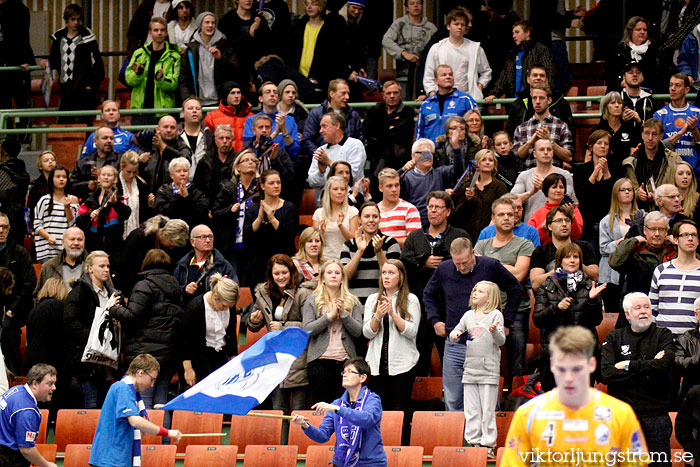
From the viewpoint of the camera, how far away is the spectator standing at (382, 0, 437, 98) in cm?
1527

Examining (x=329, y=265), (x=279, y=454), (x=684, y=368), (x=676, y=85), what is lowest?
(x=279, y=454)

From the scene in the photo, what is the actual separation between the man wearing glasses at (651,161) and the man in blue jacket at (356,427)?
4.21m

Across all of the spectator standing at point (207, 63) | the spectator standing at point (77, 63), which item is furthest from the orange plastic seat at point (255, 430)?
the spectator standing at point (77, 63)

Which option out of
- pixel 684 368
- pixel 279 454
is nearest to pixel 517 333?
pixel 684 368

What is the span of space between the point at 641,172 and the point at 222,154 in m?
4.34

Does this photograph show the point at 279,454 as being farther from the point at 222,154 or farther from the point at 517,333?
the point at 222,154

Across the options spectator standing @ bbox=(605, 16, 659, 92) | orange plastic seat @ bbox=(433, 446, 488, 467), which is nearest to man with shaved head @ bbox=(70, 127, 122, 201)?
orange plastic seat @ bbox=(433, 446, 488, 467)

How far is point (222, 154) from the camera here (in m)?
13.1

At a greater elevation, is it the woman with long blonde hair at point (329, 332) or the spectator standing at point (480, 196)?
the spectator standing at point (480, 196)

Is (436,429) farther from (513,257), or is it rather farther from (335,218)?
(335,218)

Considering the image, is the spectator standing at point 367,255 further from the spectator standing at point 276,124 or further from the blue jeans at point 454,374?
the spectator standing at point 276,124

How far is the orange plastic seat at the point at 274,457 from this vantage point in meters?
9.76

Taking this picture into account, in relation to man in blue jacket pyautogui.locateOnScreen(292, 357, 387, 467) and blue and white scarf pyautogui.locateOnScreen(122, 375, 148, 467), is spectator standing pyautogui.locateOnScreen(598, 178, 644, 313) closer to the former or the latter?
man in blue jacket pyautogui.locateOnScreen(292, 357, 387, 467)

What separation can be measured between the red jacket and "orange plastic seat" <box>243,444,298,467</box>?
481cm
